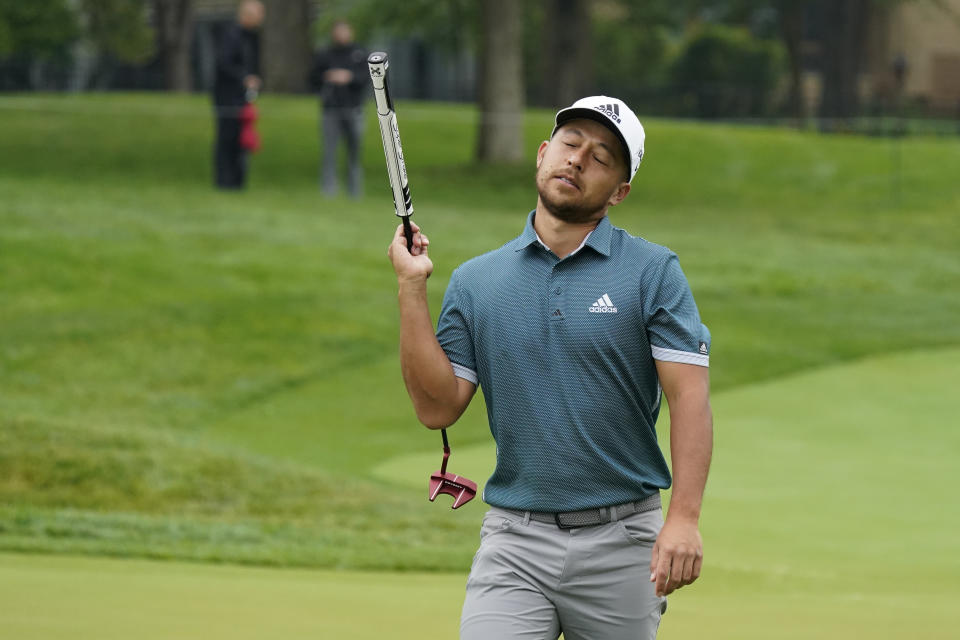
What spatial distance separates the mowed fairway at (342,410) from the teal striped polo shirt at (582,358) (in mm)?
1881

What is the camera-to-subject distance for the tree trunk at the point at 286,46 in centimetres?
3453

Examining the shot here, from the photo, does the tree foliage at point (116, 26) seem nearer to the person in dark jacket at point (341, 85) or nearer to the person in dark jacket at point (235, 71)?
the person in dark jacket at point (235, 71)

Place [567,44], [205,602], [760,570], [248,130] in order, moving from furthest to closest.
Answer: [567,44], [248,130], [760,570], [205,602]

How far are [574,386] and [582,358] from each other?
7cm

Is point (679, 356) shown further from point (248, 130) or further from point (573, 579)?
point (248, 130)

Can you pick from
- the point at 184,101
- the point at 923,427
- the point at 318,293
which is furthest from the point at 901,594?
the point at 184,101

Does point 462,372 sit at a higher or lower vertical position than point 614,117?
lower

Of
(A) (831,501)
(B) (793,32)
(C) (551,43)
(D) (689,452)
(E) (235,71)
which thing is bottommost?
(A) (831,501)

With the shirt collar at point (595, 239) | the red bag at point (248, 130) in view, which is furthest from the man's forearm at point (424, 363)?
the red bag at point (248, 130)

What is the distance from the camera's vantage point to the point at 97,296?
570 inches

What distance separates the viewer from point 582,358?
12.1 ft

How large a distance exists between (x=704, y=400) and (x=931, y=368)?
10460 millimetres

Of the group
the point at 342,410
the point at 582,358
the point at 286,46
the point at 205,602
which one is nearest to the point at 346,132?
the point at 342,410

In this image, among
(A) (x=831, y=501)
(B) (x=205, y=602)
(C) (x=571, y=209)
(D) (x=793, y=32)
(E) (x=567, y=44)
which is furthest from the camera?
(D) (x=793, y=32)
